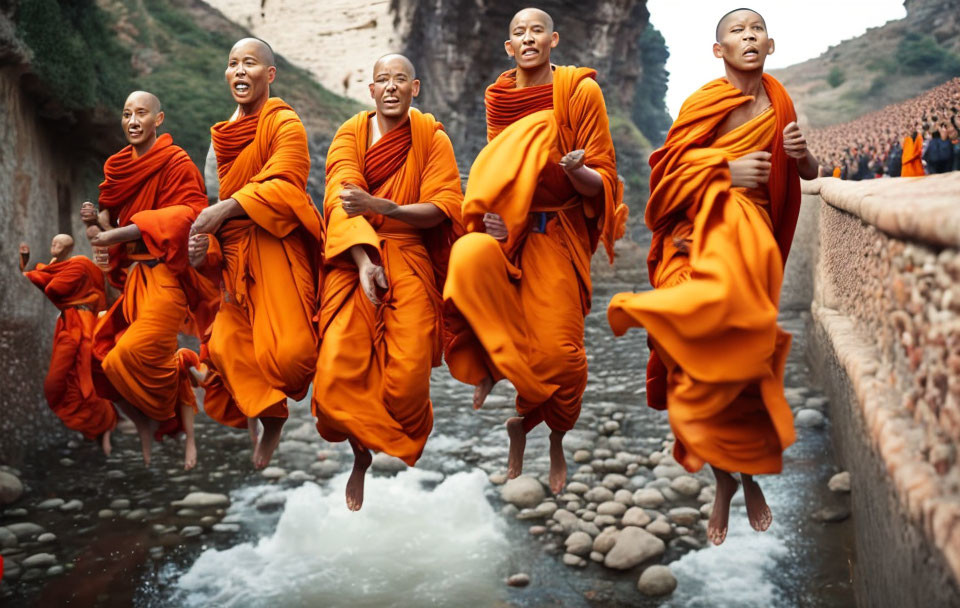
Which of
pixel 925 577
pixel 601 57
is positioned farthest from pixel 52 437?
pixel 601 57

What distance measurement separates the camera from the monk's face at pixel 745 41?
3.77 meters

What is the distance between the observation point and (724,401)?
3383mm

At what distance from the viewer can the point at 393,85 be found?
4.44m

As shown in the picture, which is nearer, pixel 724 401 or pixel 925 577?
pixel 925 577

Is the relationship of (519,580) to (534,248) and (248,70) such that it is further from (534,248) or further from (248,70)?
(248,70)

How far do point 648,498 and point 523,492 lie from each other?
118 centimetres

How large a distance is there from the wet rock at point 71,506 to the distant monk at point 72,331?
2.30 feet

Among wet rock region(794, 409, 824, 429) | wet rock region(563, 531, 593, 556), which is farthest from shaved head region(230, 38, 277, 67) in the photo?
wet rock region(794, 409, 824, 429)

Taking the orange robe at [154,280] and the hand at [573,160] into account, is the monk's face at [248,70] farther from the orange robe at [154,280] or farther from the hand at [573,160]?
the hand at [573,160]

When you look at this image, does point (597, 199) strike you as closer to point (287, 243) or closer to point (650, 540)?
point (287, 243)

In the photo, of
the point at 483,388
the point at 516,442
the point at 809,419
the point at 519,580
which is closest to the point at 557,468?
the point at 516,442

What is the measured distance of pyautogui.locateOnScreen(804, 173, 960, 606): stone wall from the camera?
2873 millimetres

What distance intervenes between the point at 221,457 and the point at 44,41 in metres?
4.84

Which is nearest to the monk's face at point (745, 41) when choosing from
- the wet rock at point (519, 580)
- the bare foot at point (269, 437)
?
the bare foot at point (269, 437)
